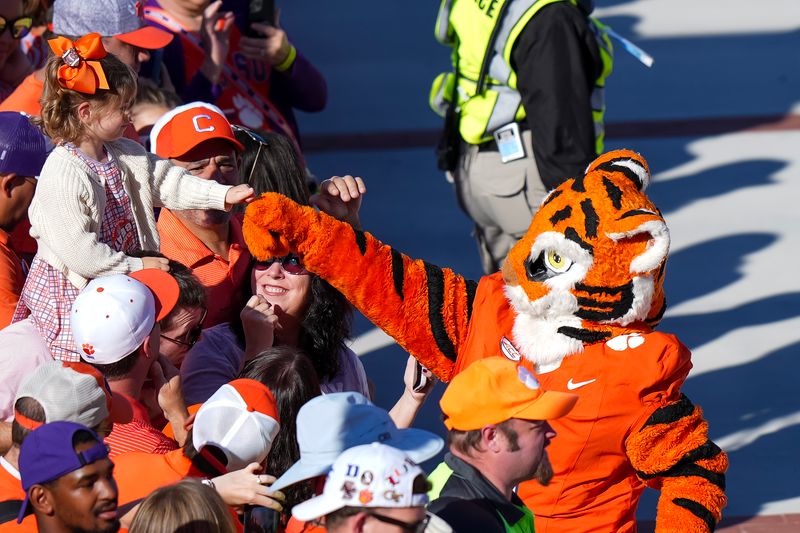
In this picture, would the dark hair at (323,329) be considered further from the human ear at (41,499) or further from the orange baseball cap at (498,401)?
the human ear at (41,499)

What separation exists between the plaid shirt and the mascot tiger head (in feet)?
3.85

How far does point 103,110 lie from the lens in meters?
3.80

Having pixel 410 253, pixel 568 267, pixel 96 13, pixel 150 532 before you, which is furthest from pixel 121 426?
pixel 410 253

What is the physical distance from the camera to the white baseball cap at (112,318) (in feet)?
11.0

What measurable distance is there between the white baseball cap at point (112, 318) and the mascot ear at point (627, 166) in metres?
1.29

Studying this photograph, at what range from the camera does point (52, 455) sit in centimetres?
271

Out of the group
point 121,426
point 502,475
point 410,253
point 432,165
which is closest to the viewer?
point 502,475

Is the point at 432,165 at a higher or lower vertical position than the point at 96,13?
lower

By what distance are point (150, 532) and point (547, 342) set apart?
1.29m

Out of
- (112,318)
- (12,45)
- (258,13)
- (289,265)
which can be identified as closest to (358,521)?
(112,318)

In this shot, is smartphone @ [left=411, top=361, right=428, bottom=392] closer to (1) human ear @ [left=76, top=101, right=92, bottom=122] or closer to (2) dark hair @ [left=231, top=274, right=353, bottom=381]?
(2) dark hair @ [left=231, top=274, right=353, bottom=381]

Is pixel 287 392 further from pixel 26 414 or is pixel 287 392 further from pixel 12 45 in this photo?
pixel 12 45

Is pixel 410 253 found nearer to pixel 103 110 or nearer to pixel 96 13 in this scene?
pixel 96 13

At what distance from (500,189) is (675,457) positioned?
2.12 m
